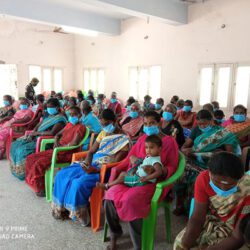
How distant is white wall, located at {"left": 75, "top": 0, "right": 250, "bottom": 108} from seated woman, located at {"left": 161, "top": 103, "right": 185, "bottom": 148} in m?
2.93

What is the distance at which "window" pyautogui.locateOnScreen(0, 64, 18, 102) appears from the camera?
8.00m

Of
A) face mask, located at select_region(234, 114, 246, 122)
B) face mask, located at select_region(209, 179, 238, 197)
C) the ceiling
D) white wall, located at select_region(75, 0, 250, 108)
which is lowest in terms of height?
face mask, located at select_region(209, 179, 238, 197)

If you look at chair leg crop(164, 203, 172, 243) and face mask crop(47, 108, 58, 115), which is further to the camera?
face mask crop(47, 108, 58, 115)

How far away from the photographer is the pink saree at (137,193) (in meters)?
1.77

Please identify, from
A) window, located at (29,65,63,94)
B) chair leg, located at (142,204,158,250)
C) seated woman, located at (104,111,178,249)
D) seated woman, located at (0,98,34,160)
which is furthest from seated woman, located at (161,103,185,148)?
window, located at (29,65,63,94)

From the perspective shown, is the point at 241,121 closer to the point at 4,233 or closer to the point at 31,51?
the point at 4,233

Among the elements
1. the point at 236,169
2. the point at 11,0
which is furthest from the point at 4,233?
the point at 11,0

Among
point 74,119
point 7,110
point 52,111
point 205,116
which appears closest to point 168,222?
point 205,116

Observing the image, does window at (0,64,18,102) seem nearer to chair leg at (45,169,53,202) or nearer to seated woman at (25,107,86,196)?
seated woman at (25,107,86,196)

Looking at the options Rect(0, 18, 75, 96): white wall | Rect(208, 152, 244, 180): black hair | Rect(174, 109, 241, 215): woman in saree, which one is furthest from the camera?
Rect(0, 18, 75, 96): white wall

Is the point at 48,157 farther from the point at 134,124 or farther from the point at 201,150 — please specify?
the point at 201,150

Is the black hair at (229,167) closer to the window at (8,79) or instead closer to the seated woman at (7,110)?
the seated woman at (7,110)

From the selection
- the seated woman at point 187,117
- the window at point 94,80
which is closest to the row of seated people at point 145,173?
the seated woman at point 187,117

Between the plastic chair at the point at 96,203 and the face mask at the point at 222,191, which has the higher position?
the face mask at the point at 222,191
